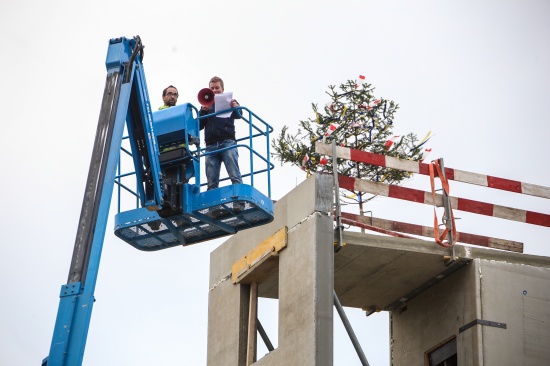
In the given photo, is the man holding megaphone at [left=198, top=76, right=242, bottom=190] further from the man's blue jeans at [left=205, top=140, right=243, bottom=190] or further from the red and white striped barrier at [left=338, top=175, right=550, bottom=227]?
the red and white striped barrier at [left=338, top=175, right=550, bottom=227]

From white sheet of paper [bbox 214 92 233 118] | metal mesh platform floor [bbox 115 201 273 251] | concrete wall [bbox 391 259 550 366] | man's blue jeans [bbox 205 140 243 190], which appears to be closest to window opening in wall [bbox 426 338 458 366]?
concrete wall [bbox 391 259 550 366]

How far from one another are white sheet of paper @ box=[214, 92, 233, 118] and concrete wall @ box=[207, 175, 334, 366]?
93.5 inches

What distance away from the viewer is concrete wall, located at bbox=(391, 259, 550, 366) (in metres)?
18.1

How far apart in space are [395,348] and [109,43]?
889 cm

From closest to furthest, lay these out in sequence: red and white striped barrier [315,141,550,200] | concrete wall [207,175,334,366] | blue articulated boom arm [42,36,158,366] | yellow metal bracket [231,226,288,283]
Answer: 1. blue articulated boom arm [42,36,158,366]
2. concrete wall [207,175,334,366]
3. red and white striped barrier [315,141,550,200]
4. yellow metal bracket [231,226,288,283]

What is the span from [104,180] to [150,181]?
2.55 metres

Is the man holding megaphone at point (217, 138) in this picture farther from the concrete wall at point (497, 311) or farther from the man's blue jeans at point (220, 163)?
the concrete wall at point (497, 311)

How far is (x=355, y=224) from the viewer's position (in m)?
18.3

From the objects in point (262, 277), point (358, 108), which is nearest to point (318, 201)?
point (262, 277)

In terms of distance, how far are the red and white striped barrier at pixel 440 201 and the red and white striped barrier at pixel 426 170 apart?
31 centimetres

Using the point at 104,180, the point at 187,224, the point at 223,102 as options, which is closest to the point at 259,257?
the point at 187,224

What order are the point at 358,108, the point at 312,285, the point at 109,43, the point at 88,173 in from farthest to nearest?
1. the point at 358,108
2. the point at 312,285
3. the point at 109,43
4. the point at 88,173

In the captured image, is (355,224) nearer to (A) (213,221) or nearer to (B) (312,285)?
(B) (312,285)

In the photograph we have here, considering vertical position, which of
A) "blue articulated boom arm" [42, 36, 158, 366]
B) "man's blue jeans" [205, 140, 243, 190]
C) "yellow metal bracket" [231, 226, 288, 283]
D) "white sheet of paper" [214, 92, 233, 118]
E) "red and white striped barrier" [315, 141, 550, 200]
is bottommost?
"blue articulated boom arm" [42, 36, 158, 366]
